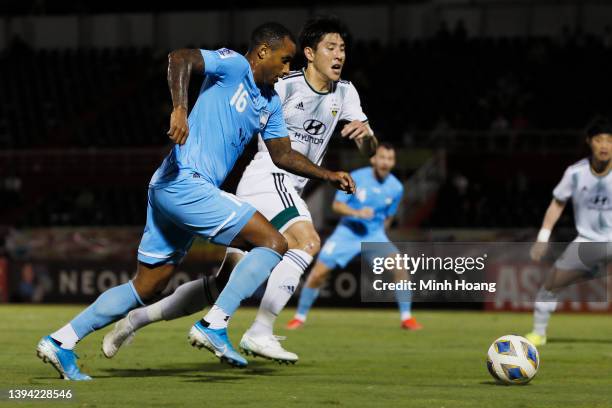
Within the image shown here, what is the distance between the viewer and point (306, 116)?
345 inches

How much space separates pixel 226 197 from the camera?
6.75 m

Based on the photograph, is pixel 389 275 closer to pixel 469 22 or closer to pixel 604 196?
pixel 604 196

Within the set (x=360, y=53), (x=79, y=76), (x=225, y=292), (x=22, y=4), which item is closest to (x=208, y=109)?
(x=225, y=292)

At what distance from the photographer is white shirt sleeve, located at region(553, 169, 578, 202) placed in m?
11.0

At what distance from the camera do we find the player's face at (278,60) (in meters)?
6.90

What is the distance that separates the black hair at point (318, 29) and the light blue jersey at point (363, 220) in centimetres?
522

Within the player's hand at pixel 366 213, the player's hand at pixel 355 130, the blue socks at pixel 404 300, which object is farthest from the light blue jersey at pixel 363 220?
the player's hand at pixel 355 130

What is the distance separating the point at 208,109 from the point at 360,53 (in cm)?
2048

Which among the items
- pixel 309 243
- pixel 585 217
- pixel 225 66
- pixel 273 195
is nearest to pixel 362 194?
pixel 585 217

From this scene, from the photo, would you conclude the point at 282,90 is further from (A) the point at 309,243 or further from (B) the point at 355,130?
(A) the point at 309,243

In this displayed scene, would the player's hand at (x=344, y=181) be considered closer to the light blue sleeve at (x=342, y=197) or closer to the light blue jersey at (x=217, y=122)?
the light blue jersey at (x=217, y=122)

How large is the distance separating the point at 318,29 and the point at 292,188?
134 centimetres

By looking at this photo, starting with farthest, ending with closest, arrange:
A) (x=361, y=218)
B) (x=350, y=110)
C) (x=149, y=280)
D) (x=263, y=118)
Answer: (x=361, y=218), (x=350, y=110), (x=263, y=118), (x=149, y=280)

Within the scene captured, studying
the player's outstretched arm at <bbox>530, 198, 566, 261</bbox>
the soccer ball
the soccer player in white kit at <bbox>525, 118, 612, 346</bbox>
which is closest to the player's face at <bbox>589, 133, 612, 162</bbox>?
the soccer player in white kit at <bbox>525, 118, 612, 346</bbox>
